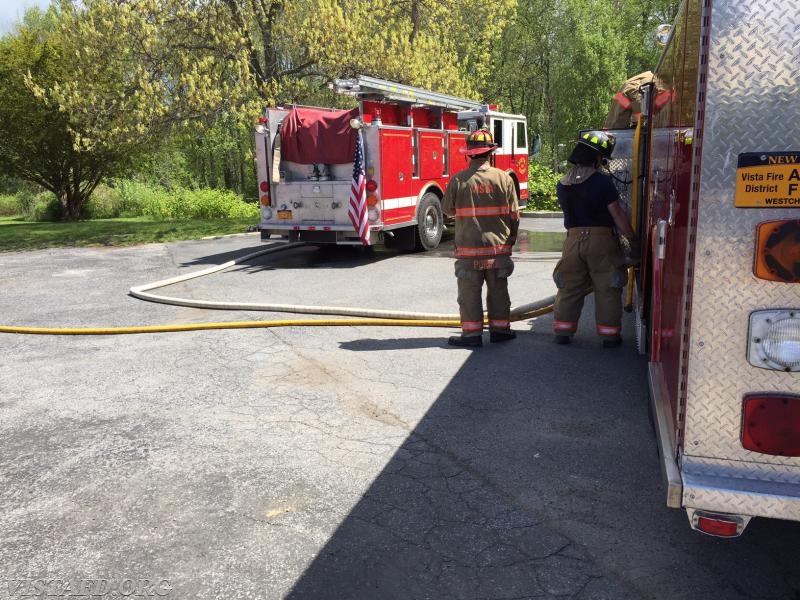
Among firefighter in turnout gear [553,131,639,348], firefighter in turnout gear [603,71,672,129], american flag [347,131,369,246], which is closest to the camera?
firefighter in turnout gear [553,131,639,348]

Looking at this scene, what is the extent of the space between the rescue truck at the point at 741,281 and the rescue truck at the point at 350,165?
823 centimetres

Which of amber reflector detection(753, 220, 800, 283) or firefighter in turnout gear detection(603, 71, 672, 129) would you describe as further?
firefighter in turnout gear detection(603, 71, 672, 129)

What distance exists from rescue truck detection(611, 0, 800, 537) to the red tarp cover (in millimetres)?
8427

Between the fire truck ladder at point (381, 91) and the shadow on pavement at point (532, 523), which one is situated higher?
the fire truck ladder at point (381, 91)

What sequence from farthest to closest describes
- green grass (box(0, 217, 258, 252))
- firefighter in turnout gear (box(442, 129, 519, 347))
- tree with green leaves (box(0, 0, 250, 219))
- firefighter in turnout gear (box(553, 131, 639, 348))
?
green grass (box(0, 217, 258, 252)) → tree with green leaves (box(0, 0, 250, 219)) → firefighter in turnout gear (box(442, 129, 519, 347)) → firefighter in turnout gear (box(553, 131, 639, 348))

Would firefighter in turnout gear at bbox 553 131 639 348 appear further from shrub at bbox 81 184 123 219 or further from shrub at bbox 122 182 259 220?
shrub at bbox 81 184 123 219

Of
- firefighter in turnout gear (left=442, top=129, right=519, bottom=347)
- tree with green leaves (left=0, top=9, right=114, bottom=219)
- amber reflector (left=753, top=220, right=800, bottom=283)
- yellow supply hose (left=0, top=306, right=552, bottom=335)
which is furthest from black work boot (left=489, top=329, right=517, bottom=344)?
tree with green leaves (left=0, top=9, right=114, bottom=219)

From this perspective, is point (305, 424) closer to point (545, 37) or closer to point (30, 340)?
point (30, 340)

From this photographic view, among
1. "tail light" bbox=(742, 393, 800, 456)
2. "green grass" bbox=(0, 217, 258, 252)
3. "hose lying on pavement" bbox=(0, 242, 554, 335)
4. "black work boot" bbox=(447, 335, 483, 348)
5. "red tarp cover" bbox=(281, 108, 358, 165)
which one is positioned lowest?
"black work boot" bbox=(447, 335, 483, 348)

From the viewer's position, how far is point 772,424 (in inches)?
85.1

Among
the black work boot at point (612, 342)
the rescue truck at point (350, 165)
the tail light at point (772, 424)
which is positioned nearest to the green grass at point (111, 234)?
the rescue truck at point (350, 165)

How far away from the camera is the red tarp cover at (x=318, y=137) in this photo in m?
10.5

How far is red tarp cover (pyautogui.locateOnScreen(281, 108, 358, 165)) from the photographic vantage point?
34.4 ft

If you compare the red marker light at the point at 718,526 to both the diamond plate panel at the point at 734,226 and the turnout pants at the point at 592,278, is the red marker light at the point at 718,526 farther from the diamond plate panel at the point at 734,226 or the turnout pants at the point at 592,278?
the turnout pants at the point at 592,278
